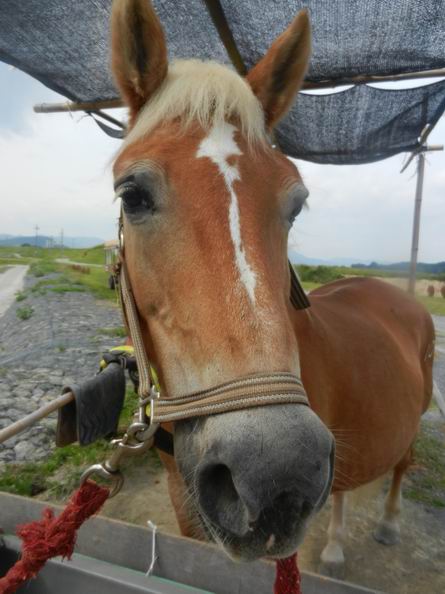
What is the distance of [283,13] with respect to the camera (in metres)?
2.12

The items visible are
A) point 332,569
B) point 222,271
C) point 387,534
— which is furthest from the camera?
point 387,534

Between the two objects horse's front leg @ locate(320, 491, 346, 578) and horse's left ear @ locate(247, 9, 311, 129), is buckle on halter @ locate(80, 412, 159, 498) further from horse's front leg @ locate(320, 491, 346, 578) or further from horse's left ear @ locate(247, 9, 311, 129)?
horse's front leg @ locate(320, 491, 346, 578)

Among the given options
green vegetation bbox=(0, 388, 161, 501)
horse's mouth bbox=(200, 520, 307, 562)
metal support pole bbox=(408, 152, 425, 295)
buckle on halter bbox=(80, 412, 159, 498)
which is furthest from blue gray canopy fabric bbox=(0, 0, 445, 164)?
green vegetation bbox=(0, 388, 161, 501)

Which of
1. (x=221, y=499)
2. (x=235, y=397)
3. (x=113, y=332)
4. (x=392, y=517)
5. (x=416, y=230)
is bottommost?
(x=392, y=517)

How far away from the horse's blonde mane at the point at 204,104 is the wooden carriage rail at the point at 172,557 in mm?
1757

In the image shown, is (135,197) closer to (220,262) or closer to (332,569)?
(220,262)

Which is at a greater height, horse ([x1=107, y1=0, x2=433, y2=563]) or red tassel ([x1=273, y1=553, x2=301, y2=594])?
horse ([x1=107, y1=0, x2=433, y2=563])

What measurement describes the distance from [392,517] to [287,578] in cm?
228

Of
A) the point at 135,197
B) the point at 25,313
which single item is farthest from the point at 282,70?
the point at 25,313

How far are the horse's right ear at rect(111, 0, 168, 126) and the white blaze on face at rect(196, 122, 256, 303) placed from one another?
424mm

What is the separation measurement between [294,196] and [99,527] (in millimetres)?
1784

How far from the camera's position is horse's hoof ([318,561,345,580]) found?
2.73 meters

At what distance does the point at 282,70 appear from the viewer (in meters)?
1.80

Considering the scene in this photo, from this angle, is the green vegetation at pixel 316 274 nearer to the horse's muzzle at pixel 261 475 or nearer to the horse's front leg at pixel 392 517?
the horse's front leg at pixel 392 517
